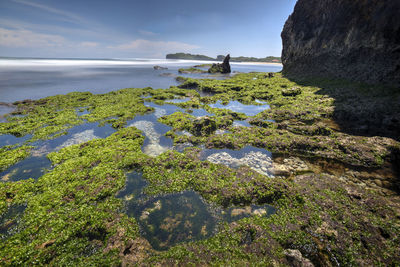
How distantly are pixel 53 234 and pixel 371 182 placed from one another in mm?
18795

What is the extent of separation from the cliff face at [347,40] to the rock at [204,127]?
85.1 ft

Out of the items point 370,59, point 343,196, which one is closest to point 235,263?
point 343,196

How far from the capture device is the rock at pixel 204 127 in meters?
18.5

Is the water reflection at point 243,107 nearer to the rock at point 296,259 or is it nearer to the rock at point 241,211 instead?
the rock at point 241,211

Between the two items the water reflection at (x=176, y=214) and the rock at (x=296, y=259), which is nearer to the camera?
the rock at (x=296, y=259)

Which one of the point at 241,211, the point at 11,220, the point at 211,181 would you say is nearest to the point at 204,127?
the point at 211,181

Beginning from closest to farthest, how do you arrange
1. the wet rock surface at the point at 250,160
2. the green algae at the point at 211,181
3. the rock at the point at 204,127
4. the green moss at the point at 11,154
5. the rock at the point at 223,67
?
1. the green algae at the point at 211,181
2. the green moss at the point at 11,154
3. the wet rock surface at the point at 250,160
4. the rock at the point at 204,127
5. the rock at the point at 223,67

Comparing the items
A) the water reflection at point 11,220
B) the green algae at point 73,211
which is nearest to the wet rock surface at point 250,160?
the green algae at point 73,211

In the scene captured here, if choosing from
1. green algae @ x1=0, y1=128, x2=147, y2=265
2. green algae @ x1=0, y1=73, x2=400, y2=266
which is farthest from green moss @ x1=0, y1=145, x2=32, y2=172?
green algae @ x1=0, y1=128, x2=147, y2=265

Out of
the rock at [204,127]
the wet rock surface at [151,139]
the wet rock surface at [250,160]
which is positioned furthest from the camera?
the rock at [204,127]

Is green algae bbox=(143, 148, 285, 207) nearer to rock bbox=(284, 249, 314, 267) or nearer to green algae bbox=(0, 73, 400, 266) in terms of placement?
green algae bbox=(0, 73, 400, 266)

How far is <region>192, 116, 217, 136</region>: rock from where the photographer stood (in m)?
18.5

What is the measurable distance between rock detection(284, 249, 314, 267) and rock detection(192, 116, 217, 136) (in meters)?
12.8

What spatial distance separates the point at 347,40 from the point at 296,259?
149 ft
